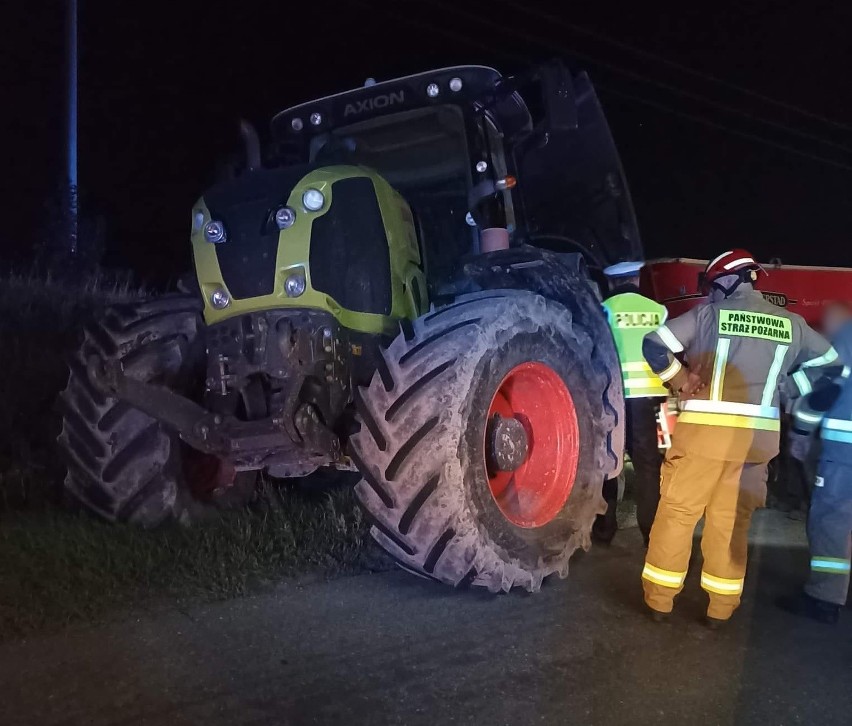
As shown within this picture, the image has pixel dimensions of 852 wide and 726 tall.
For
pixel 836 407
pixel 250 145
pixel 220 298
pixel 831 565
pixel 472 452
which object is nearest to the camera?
pixel 472 452

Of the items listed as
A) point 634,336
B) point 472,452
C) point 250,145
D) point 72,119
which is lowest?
point 472,452

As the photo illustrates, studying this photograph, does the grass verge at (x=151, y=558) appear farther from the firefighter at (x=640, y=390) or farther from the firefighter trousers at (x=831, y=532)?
the firefighter trousers at (x=831, y=532)

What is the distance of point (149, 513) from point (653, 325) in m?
3.23

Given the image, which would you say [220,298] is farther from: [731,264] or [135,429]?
[731,264]

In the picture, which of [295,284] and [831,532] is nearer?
[295,284]

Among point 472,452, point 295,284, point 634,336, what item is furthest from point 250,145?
point 634,336

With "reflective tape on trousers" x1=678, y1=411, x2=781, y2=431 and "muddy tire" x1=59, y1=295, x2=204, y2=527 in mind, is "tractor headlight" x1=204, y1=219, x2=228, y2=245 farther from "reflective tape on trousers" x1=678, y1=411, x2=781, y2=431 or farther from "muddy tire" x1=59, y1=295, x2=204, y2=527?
"reflective tape on trousers" x1=678, y1=411, x2=781, y2=431

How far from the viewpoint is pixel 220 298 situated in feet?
14.4

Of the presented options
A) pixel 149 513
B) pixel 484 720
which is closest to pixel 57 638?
pixel 149 513

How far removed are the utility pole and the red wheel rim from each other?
25.7 ft

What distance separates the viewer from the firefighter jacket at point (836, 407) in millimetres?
4656

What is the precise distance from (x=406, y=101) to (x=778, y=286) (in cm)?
582

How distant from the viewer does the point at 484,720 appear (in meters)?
2.97

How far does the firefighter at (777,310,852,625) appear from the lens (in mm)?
4426
